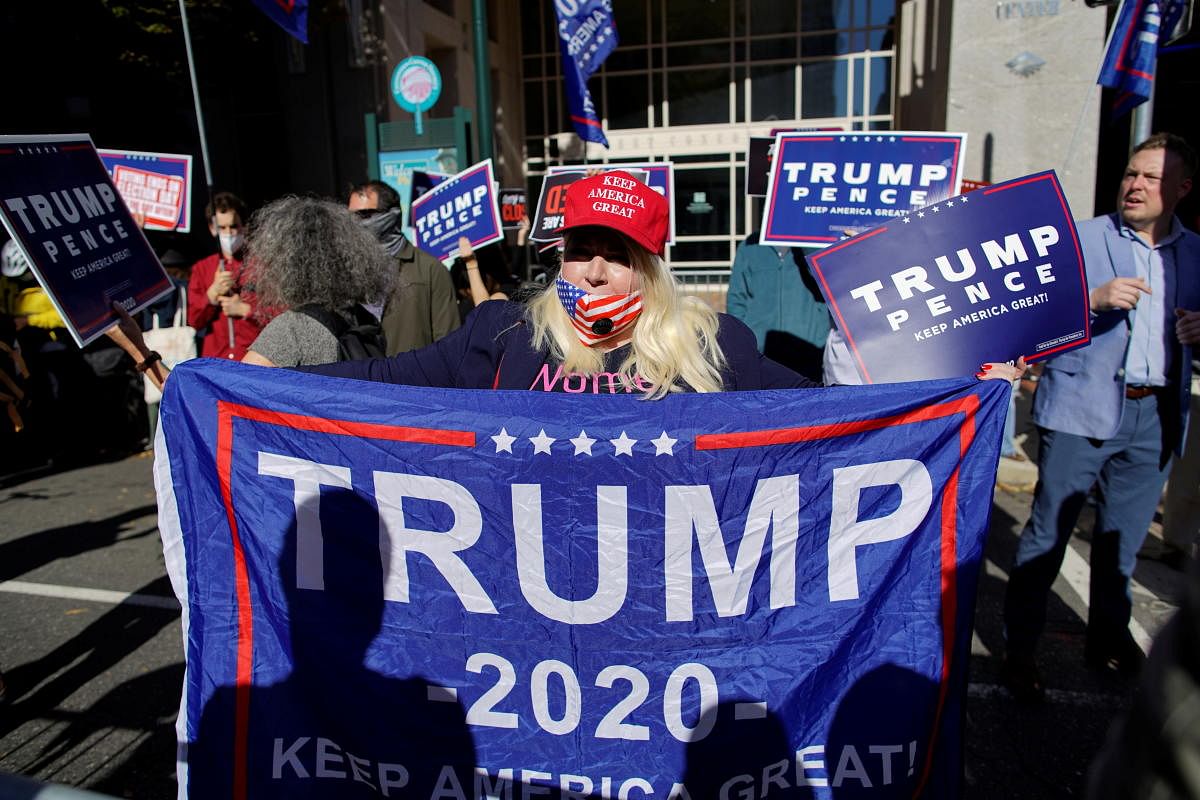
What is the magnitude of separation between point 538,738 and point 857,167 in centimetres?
381

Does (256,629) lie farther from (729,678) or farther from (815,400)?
(815,400)

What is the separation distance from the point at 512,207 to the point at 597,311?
7014 mm

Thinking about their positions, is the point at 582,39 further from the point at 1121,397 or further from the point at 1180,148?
the point at 1121,397

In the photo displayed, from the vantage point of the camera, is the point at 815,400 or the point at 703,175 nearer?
the point at 815,400

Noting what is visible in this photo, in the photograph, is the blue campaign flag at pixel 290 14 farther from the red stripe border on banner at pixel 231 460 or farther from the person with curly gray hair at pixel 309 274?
the red stripe border on banner at pixel 231 460

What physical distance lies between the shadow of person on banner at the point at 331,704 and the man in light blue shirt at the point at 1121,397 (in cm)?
256

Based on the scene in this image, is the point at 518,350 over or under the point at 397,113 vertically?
under

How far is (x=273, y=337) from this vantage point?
10.00 feet

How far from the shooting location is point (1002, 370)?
2.69m

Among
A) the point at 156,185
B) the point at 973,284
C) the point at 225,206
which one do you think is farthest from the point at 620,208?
the point at 156,185

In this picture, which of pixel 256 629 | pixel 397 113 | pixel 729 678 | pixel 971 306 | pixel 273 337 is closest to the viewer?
pixel 729 678

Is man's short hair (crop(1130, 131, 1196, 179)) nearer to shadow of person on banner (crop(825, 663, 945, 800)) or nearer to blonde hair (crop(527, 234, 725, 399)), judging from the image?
blonde hair (crop(527, 234, 725, 399))

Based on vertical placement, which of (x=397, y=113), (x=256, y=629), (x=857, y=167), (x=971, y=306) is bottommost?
(x=256, y=629)

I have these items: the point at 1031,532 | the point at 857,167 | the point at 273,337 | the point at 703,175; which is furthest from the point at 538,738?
the point at 703,175
